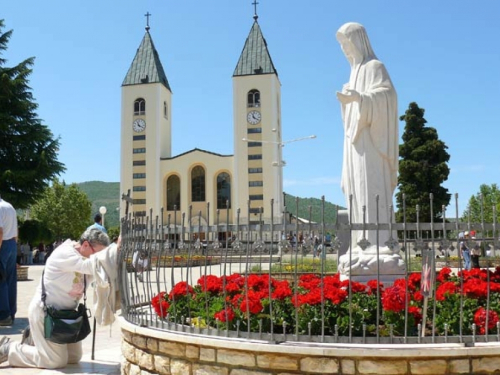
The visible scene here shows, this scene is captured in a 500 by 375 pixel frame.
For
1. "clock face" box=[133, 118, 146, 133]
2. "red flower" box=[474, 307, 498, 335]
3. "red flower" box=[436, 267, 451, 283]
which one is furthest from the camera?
"clock face" box=[133, 118, 146, 133]

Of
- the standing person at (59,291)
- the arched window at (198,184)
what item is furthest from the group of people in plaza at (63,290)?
the arched window at (198,184)

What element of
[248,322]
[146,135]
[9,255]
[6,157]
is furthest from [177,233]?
[146,135]

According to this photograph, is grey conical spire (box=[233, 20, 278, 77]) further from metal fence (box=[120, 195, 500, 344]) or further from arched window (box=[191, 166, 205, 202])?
metal fence (box=[120, 195, 500, 344])

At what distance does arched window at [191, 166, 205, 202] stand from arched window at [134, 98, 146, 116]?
384 inches

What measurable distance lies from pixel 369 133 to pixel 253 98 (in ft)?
202

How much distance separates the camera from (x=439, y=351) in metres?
4.21

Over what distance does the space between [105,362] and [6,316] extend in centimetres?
323

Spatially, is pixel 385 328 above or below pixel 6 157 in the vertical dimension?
below

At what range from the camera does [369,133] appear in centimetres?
825

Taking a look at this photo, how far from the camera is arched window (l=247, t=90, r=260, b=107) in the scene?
68.8 metres

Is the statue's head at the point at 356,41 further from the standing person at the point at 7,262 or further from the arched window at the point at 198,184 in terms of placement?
the arched window at the point at 198,184

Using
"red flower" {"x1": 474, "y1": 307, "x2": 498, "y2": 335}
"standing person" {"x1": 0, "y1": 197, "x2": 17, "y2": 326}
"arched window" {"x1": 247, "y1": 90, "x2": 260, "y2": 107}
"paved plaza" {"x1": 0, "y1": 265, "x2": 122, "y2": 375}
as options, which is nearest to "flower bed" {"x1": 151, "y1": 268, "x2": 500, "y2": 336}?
"red flower" {"x1": 474, "y1": 307, "x2": 498, "y2": 335}

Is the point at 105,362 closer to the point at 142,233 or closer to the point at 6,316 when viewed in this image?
the point at 142,233

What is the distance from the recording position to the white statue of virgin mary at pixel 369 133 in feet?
26.5
